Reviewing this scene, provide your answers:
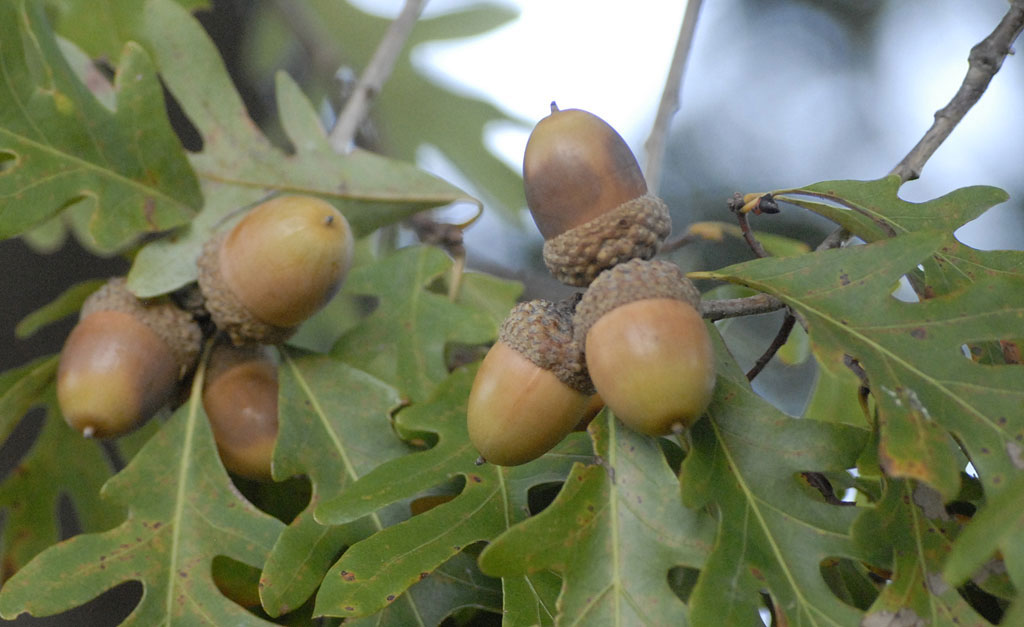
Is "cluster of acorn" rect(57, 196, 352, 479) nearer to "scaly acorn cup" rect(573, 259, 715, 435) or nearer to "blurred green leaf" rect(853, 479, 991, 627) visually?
"scaly acorn cup" rect(573, 259, 715, 435)

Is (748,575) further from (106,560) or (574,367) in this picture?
(106,560)

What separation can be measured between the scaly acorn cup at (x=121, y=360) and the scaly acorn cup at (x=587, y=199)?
0.50m

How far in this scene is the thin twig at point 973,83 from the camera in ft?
3.10

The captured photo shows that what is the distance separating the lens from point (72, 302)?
1.16 metres

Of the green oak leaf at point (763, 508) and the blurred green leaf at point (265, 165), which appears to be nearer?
the green oak leaf at point (763, 508)

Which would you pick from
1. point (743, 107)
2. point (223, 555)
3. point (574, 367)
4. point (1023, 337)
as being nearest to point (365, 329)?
point (223, 555)

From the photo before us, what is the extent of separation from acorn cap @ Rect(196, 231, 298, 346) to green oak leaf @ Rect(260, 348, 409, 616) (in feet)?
0.17

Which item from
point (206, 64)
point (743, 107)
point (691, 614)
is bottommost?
point (743, 107)

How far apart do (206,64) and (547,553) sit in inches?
34.5

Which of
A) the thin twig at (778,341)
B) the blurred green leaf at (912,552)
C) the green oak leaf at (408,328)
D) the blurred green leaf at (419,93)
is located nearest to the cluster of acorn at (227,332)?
the green oak leaf at (408,328)

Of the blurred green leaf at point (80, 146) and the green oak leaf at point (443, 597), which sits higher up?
the blurred green leaf at point (80, 146)

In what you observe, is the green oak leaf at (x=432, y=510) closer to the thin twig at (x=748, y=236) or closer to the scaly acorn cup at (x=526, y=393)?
the scaly acorn cup at (x=526, y=393)

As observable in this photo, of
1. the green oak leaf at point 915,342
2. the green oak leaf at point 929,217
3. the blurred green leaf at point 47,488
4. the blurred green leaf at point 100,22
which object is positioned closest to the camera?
the green oak leaf at point 915,342

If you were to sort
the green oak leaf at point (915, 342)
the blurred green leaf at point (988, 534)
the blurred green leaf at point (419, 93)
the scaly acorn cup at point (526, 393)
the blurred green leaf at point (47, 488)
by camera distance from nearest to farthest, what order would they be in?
the blurred green leaf at point (988, 534), the green oak leaf at point (915, 342), the scaly acorn cup at point (526, 393), the blurred green leaf at point (47, 488), the blurred green leaf at point (419, 93)
